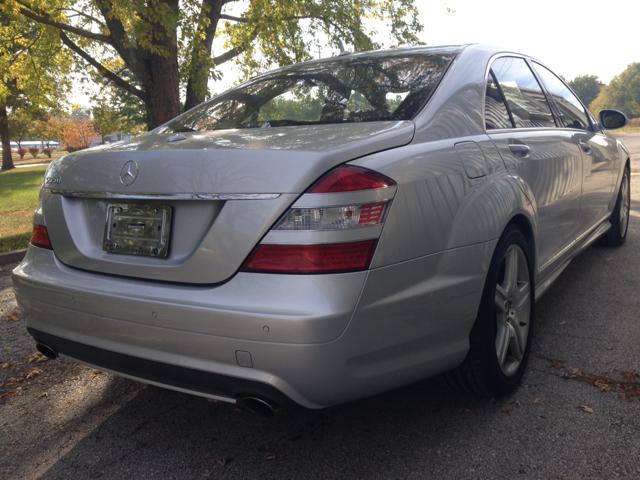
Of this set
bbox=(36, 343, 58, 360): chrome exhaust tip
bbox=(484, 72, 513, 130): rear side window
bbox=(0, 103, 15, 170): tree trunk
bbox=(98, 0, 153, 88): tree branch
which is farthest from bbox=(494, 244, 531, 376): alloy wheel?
bbox=(0, 103, 15, 170): tree trunk

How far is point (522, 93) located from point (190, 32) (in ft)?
25.5

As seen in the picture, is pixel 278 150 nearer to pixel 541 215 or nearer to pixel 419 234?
pixel 419 234

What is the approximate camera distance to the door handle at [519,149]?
273cm

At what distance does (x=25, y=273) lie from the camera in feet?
7.64

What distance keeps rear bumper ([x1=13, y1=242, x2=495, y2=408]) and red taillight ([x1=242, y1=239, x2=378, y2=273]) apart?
29 mm

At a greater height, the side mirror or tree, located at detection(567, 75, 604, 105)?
the side mirror

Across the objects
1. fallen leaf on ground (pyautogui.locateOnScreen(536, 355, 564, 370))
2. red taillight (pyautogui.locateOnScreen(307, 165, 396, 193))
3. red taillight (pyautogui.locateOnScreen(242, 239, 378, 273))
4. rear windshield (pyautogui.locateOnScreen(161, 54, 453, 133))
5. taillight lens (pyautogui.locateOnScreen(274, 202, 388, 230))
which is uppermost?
rear windshield (pyautogui.locateOnScreen(161, 54, 453, 133))

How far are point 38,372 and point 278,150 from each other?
2292 mm

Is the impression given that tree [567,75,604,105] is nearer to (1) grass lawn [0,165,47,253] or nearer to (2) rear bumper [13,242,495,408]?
(1) grass lawn [0,165,47,253]

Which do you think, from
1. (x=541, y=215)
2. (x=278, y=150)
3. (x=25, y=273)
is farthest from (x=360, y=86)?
(x=25, y=273)

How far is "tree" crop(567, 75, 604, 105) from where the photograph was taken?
15050cm

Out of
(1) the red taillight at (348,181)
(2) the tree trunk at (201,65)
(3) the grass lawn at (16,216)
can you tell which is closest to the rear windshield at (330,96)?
(1) the red taillight at (348,181)

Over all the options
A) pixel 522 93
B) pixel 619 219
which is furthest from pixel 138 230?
pixel 619 219

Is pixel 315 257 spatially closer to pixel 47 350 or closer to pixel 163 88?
pixel 47 350
